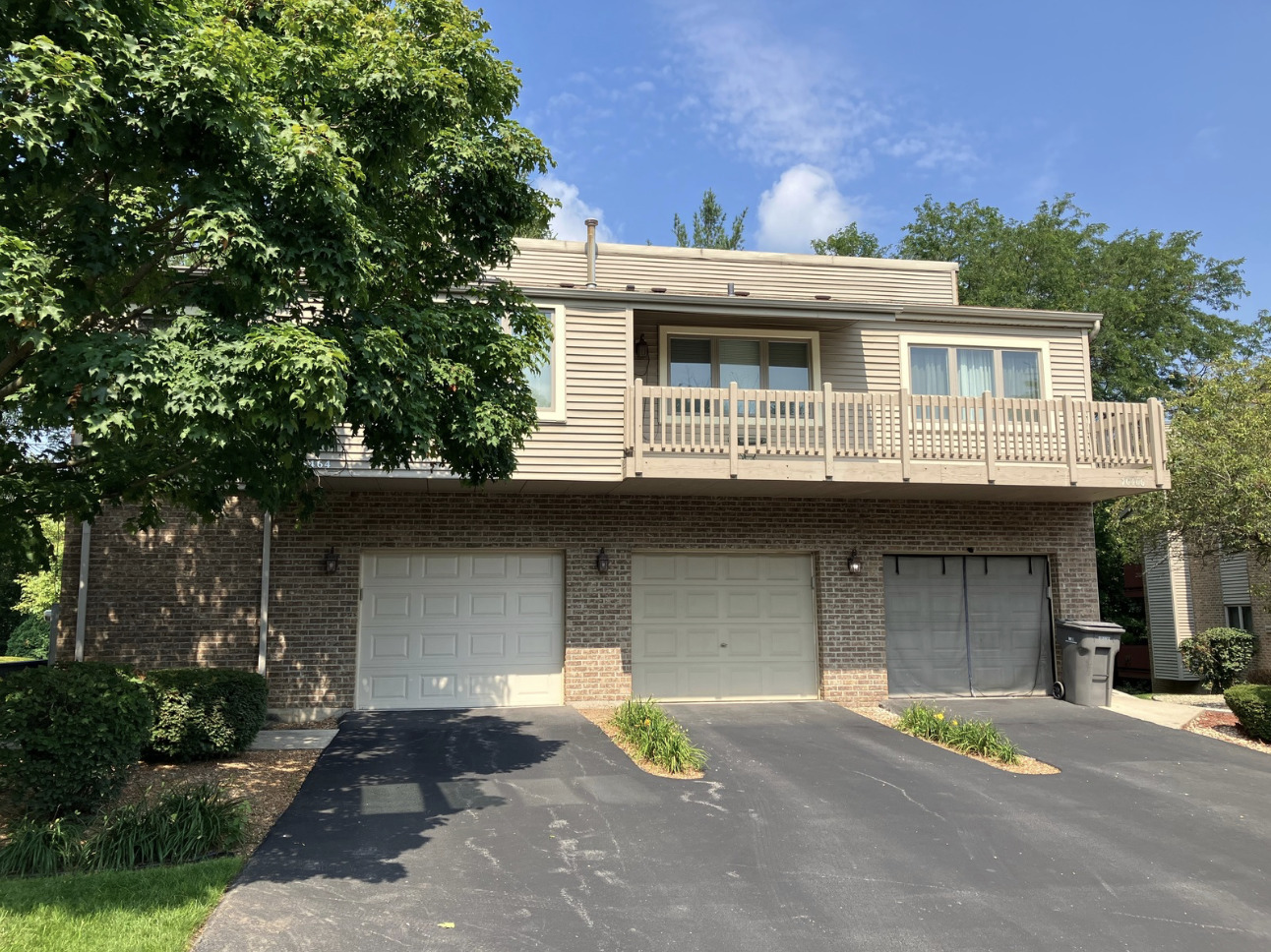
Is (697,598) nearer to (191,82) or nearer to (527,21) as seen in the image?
(527,21)

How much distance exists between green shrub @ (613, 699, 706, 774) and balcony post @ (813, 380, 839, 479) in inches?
151

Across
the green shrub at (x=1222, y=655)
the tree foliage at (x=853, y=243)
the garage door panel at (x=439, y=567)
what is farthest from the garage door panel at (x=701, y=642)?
the tree foliage at (x=853, y=243)

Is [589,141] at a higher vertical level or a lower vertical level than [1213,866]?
higher

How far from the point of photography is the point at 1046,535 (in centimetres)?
1368

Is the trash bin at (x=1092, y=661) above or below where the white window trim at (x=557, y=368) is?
below

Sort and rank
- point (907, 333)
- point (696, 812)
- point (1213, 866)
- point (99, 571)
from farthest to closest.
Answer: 1. point (907, 333)
2. point (99, 571)
3. point (696, 812)
4. point (1213, 866)

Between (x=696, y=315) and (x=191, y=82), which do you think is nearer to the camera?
(x=191, y=82)

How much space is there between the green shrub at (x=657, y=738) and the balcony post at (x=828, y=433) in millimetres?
3846

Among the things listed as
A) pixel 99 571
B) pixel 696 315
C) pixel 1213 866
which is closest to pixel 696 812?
pixel 1213 866

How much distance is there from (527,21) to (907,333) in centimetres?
752

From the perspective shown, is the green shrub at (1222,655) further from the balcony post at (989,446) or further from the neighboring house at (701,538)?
the balcony post at (989,446)

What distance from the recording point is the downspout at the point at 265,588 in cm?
1158

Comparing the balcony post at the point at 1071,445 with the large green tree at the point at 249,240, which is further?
the balcony post at the point at 1071,445

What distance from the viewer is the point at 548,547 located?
12.5m
